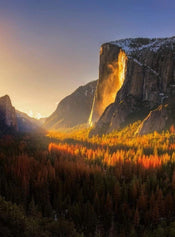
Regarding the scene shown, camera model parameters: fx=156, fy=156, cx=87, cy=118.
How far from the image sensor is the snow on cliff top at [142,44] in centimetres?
8376

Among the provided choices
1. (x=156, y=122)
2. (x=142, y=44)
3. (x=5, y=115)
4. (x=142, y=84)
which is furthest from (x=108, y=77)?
(x=5, y=115)

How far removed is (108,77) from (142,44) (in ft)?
100

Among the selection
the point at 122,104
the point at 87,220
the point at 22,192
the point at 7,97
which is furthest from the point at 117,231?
the point at 7,97

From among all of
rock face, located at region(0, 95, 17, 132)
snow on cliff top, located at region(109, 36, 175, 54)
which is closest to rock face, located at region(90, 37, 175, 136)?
snow on cliff top, located at region(109, 36, 175, 54)

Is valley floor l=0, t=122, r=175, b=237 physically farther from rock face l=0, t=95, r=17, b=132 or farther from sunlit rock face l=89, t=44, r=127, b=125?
rock face l=0, t=95, r=17, b=132

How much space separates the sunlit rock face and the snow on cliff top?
5.34 metres

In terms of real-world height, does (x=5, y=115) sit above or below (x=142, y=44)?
below

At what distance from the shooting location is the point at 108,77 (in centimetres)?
11581

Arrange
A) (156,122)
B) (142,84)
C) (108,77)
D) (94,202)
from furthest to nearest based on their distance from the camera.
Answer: (108,77) → (142,84) → (156,122) → (94,202)

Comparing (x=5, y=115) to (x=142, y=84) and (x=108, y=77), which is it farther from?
(x=142, y=84)

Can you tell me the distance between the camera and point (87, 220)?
57.1 feet

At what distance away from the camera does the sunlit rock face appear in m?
109

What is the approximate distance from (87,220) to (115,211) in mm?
4736

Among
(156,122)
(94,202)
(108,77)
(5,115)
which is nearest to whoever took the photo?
(94,202)
